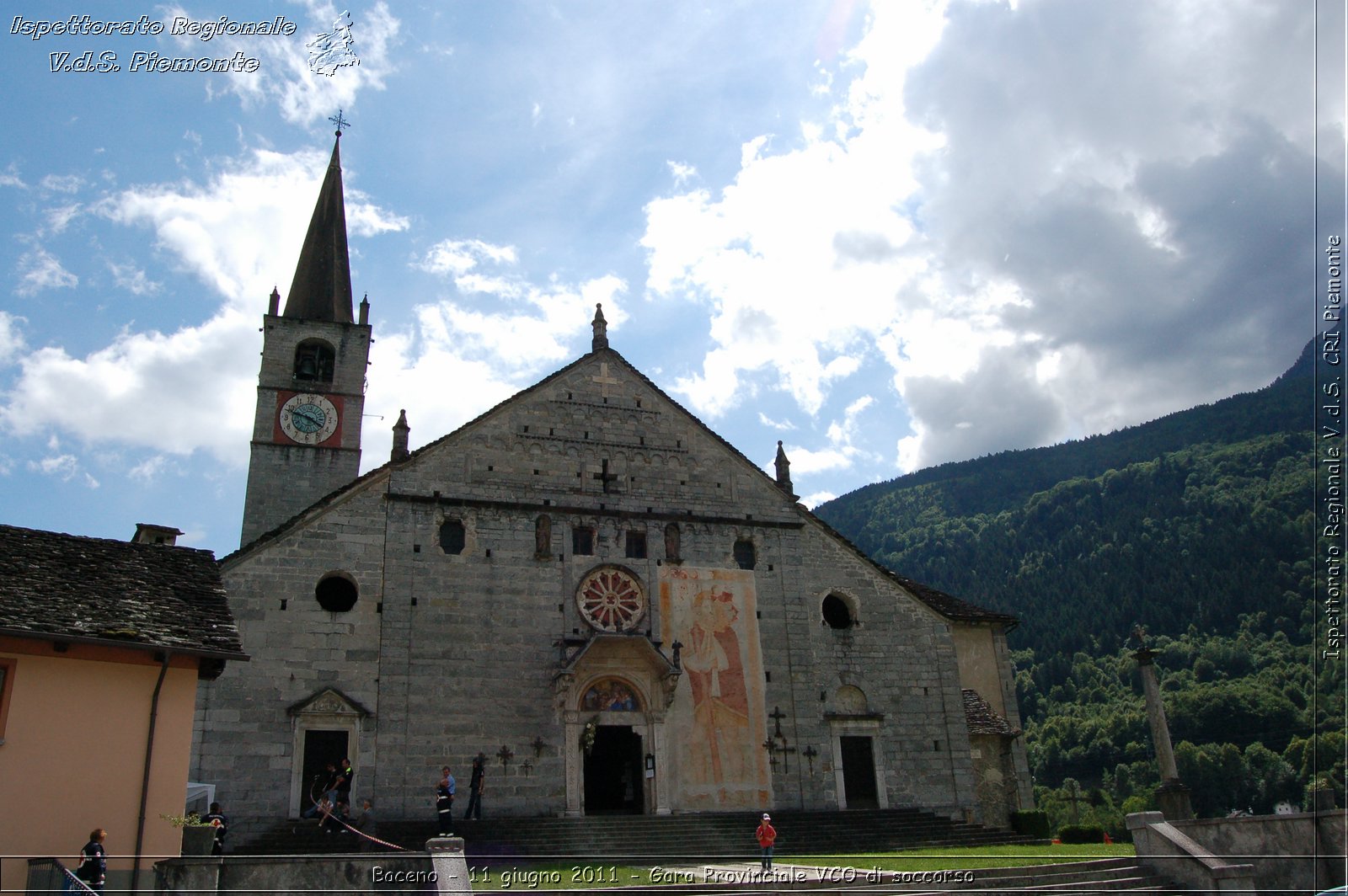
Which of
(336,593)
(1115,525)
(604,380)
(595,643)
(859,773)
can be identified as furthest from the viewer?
(1115,525)

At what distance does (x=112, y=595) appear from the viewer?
581 inches

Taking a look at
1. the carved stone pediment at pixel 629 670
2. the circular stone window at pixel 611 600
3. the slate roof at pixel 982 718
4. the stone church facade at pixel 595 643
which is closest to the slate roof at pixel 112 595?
the stone church facade at pixel 595 643

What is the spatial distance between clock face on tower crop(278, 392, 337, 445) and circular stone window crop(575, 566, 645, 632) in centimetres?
1561

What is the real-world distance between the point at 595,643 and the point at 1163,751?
13.2 m

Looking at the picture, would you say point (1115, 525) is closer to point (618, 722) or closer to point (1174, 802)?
point (1174, 802)

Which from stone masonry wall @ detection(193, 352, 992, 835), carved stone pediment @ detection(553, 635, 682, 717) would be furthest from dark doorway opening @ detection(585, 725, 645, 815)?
stone masonry wall @ detection(193, 352, 992, 835)

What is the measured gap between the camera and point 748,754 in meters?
24.6

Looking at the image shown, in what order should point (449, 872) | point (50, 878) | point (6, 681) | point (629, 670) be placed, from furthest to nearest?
point (629, 670) < point (6, 681) < point (449, 872) < point (50, 878)

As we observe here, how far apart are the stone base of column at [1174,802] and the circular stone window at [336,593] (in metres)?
18.5

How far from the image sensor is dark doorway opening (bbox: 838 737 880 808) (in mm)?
25234

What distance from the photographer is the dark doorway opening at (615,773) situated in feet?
79.8

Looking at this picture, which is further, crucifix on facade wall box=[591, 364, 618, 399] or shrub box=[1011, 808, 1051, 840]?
crucifix on facade wall box=[591, 364, 618, 399]

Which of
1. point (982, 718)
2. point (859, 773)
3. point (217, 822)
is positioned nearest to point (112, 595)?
point (217, 822)

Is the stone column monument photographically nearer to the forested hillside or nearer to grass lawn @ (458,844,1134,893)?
grass lawn @ (458,844,1134,893)
